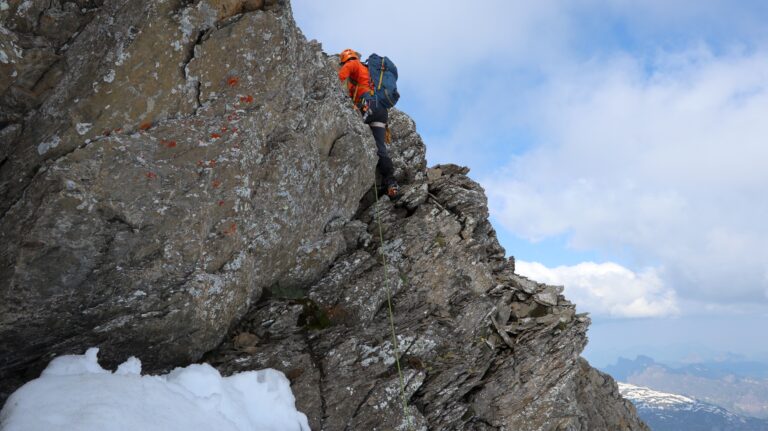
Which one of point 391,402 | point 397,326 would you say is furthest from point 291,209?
point 391,402

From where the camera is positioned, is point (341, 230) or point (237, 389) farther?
point (341, 230)

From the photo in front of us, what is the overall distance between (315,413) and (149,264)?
5662 millimetres

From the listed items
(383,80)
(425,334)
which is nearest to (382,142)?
(383,80)

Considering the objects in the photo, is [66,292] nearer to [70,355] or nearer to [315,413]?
[70,355]

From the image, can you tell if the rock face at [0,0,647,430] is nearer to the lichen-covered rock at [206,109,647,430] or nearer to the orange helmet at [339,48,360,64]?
the lichen-covered rock at [206,109,647,430]

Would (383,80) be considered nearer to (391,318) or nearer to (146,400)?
(391,318)

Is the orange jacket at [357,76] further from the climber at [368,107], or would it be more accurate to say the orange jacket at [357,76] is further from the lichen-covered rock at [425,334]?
the lichen-covered rock at [425,334]

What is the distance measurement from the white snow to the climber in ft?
31.6

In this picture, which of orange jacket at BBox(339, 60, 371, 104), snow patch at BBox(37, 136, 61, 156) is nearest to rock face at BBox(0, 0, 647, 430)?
snow patch at BBox(37, 136, 61, 156)

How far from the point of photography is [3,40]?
1001cm

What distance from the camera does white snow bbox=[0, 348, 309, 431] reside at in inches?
311

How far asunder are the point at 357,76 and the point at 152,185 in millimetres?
10732

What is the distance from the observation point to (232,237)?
12109mm

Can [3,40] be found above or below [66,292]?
above
